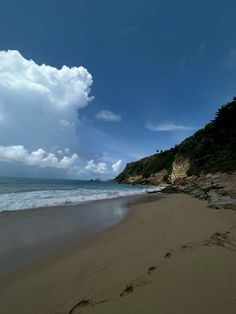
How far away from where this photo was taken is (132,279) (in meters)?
3.33

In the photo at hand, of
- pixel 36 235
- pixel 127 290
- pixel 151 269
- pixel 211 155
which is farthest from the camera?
pixel 211 155

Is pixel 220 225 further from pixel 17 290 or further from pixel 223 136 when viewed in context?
pixel 223 136

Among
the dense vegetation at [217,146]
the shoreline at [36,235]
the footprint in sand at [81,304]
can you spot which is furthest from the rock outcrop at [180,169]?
the footprint in sand at [81,304]

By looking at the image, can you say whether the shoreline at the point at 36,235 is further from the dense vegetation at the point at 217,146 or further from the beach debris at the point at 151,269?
the dense vegetation at the point at 217,146

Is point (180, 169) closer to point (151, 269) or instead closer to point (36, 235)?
point (36, 235)

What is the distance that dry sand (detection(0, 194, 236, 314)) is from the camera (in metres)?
2.63

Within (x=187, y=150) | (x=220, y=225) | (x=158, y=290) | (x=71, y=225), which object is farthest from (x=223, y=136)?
(x=158, y=290)

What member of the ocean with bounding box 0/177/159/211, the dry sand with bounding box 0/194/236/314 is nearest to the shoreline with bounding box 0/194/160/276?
the dry sand with bounding box 0/194/236/314

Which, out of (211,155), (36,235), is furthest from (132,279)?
(211,155)

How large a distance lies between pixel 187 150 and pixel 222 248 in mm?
51389

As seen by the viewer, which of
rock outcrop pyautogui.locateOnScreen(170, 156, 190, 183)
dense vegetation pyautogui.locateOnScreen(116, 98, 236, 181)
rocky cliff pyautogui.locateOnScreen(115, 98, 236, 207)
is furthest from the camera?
rock outcrop pyautogui.locateOnScreen(170, 156, 190, 183)

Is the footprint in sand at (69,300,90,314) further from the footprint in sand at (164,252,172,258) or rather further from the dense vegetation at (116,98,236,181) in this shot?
the dense vegetation at (116,98,236,181)

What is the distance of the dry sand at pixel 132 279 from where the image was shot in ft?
8.63

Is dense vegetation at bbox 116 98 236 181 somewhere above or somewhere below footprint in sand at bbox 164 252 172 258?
above
